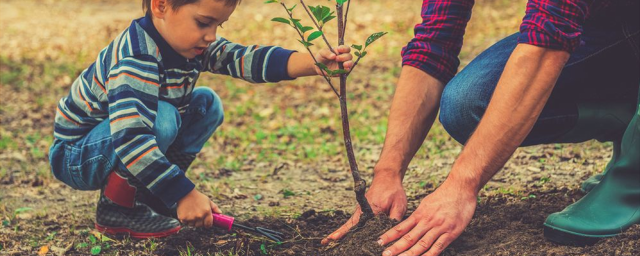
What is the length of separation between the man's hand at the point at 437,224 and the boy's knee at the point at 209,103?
4.16ft

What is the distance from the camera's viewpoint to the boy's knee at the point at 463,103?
2736 mm

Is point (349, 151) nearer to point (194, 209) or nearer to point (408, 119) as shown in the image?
point (408, 119)

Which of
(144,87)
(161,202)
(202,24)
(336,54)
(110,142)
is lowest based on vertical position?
(161,202)

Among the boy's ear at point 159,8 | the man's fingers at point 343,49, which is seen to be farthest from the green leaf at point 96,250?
the man's fingers at point 343,49

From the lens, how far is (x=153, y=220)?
303 centimetres

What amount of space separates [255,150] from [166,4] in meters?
2.31

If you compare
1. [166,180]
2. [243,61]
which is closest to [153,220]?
[166,180]

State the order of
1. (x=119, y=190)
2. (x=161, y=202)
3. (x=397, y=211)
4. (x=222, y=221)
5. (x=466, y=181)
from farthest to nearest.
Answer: (x=161, y=202) → (x=119, y=190) → (x=222, y=221) → (x=397, y=211) → (x=466, y=181)

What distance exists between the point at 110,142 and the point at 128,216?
1.24ft

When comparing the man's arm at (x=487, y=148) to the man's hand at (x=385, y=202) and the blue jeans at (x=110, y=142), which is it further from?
Result: the blue jeans at (x=110, y=142)

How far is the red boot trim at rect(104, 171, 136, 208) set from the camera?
2898 millimetres

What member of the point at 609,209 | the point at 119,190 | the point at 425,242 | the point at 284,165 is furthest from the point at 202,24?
the point at 284,165

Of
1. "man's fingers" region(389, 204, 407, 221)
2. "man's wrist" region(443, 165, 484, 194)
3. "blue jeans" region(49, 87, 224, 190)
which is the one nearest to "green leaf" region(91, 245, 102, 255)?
"blue jeans" region(49, 87, 224, 190)

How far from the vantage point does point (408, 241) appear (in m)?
2.32
